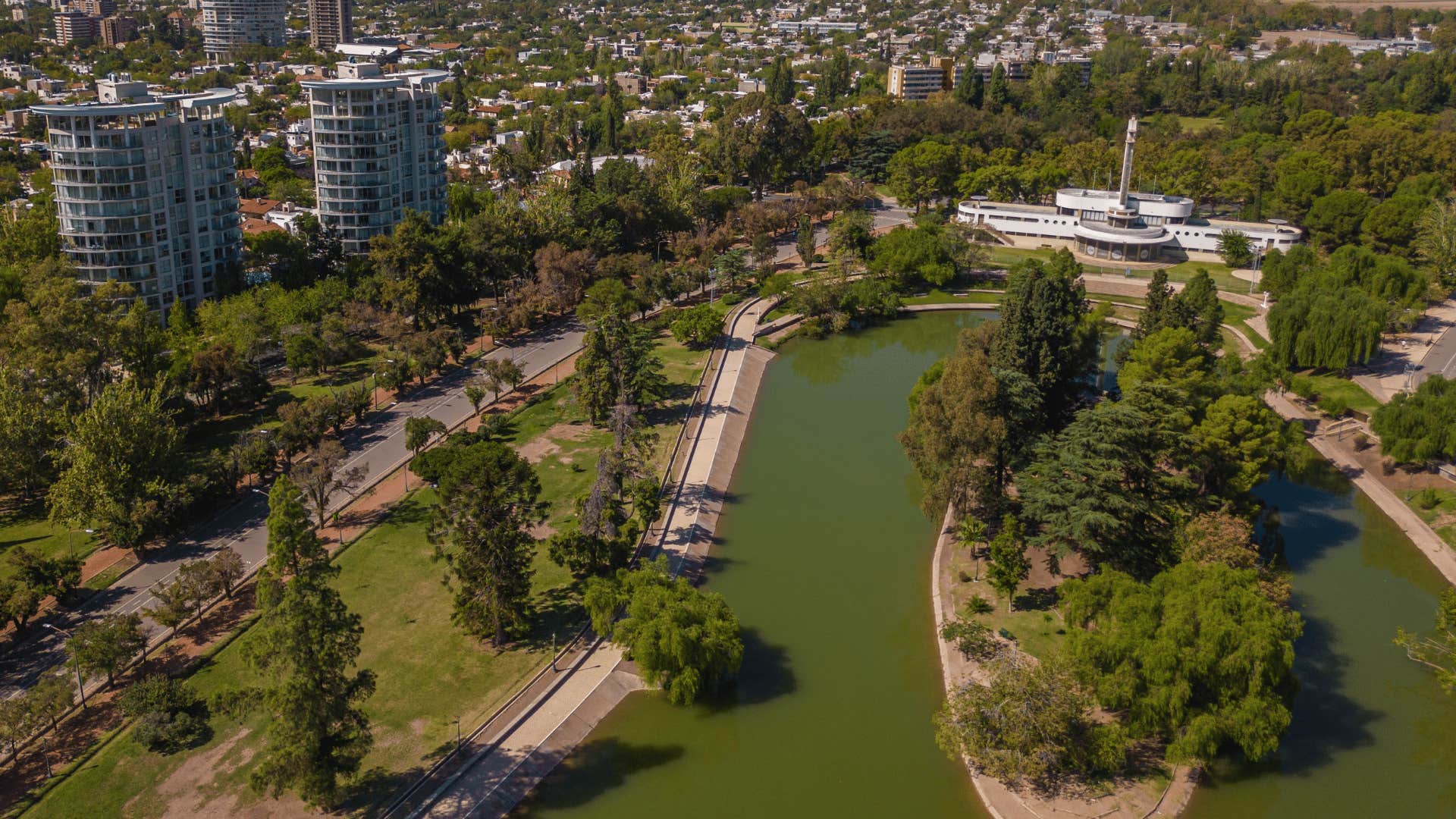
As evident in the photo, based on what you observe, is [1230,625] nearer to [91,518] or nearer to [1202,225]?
[91,518]

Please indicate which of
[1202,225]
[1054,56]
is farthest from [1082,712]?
[1054,56]

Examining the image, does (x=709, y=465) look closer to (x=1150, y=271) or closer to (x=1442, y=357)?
(x=1442, y=357)

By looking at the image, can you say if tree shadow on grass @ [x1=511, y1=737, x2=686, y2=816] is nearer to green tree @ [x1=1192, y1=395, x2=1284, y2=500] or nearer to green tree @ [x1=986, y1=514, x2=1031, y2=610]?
green tree @ [x1=986, y1=514, x2=1031, y2=610]

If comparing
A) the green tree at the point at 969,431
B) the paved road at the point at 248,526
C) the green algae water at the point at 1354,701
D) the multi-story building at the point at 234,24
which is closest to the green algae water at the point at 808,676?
the green tree at the point at 969,431

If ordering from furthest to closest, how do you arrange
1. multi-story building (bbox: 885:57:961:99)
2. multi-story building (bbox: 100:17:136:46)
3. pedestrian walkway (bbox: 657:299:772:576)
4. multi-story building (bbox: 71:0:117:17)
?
multi-story building (bbox: 71:0:117:17) < multi-story building (bbox: 100:17:136:46) < multi-story building (bbox: 885:57:961:99) < pedestrian walkway (bbox: 657:299:772:576)

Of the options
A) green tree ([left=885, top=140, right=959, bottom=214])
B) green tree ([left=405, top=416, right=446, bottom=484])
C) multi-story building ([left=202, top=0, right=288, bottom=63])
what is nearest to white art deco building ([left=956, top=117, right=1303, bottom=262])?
green tree ([left=885, top=140, right=959, bottom=214])
